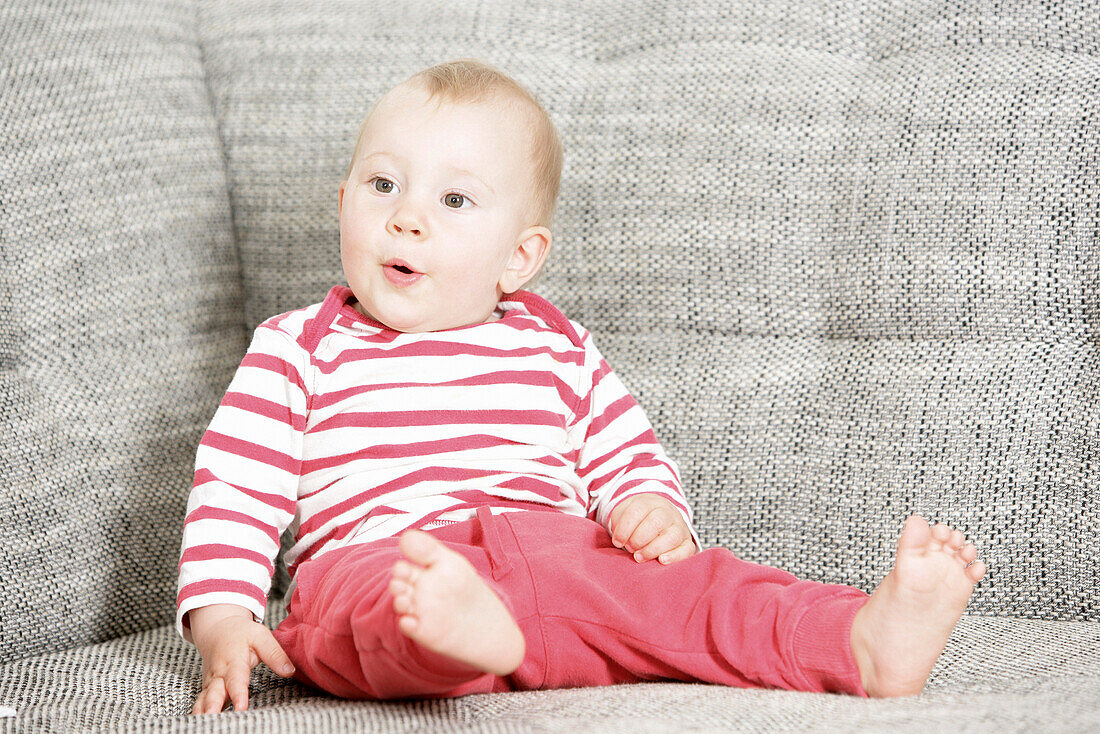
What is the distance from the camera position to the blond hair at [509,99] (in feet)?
3.34

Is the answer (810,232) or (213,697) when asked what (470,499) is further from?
(810,232)

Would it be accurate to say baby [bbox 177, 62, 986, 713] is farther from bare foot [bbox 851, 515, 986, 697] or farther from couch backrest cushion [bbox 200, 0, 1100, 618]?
couch backrest cushion [bbox 200, 0, 1100, 618]

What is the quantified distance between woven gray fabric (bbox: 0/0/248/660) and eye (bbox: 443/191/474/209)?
0.40 m

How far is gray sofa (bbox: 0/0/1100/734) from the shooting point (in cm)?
103

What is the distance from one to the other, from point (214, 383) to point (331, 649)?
1.64ft

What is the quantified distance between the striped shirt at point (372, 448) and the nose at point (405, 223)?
4.5 inches

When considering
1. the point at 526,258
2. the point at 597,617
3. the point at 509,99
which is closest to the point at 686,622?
the point at 597,617

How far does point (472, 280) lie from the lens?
102 cm

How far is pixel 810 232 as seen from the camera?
3.78 feet

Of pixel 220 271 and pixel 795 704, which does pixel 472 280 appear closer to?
pixel 220 271

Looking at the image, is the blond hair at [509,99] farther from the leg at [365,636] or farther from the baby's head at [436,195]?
the leg at [365,636]

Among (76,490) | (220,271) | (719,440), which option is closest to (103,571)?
(76,490)

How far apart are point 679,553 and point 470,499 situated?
207 mm

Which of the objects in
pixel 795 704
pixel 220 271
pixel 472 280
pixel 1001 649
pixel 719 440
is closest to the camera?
pixel 795 704
